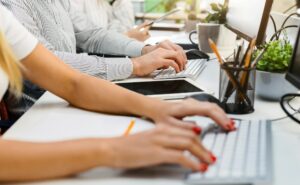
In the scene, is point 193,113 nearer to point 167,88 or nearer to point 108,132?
point 108,132

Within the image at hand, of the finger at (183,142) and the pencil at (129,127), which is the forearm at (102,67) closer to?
the pencil at (129,127)

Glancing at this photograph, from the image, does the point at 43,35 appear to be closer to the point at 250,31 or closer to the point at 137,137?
the point at 250,31

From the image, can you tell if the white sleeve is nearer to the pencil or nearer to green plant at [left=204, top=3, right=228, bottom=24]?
the pencil

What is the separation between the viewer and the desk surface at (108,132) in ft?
1.94

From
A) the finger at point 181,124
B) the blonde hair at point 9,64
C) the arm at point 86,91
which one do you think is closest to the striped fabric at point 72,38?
the arm at point 86,91

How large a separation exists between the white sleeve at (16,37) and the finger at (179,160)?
1.68 ft

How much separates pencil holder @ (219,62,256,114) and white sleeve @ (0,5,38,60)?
47cm

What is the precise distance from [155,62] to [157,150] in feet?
2.23

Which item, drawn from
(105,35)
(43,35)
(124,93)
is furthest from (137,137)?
(105,35)

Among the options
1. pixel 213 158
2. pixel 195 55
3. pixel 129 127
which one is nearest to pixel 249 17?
pixel 195 55

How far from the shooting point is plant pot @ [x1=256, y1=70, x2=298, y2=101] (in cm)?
97

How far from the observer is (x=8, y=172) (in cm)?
58

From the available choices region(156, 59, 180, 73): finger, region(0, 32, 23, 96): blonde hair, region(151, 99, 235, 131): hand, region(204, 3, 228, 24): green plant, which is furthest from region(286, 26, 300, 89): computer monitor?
region(204, 3, 228, 24): green plant

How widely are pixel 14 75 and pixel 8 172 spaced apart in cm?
32
